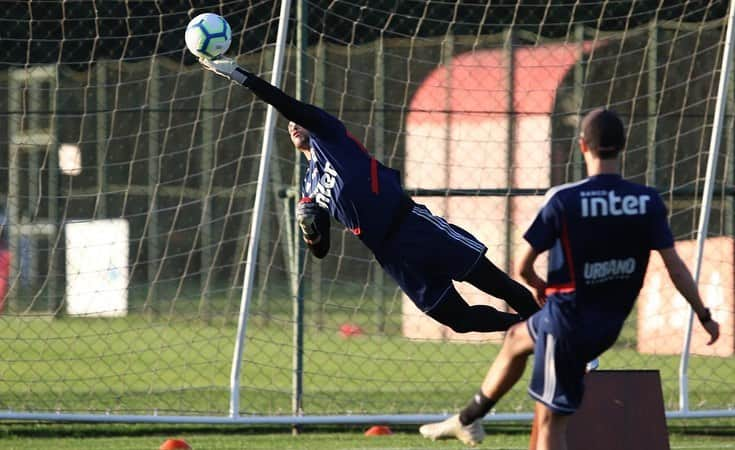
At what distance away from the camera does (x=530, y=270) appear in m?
5.21

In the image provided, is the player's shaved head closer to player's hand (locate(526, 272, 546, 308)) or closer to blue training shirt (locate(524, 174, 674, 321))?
blue training shirt (locate(524, 174, 674, 321))

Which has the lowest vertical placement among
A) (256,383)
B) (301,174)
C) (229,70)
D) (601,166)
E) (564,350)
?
(256,383)

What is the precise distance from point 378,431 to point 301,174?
184 cm

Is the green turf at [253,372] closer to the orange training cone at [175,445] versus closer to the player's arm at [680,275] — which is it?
the orange training cone at [175,445]

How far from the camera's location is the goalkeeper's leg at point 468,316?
6984 millimetres

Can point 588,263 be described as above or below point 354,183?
below

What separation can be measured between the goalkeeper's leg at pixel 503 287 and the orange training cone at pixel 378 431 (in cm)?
167

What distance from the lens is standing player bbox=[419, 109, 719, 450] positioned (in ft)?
16.4

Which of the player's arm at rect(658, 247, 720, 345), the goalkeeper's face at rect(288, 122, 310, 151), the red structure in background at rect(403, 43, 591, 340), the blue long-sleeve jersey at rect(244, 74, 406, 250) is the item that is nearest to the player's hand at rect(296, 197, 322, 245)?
the blue long-sleeve jersey at rect(244, 74, 406, 250)

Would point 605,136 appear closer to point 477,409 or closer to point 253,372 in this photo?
point 477,409

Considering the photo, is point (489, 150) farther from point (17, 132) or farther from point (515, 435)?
point (17, 132)

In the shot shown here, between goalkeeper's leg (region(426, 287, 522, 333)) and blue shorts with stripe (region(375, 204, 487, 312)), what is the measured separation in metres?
0.05

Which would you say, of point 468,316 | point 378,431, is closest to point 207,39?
point 468,316

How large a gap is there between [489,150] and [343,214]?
602 cm
